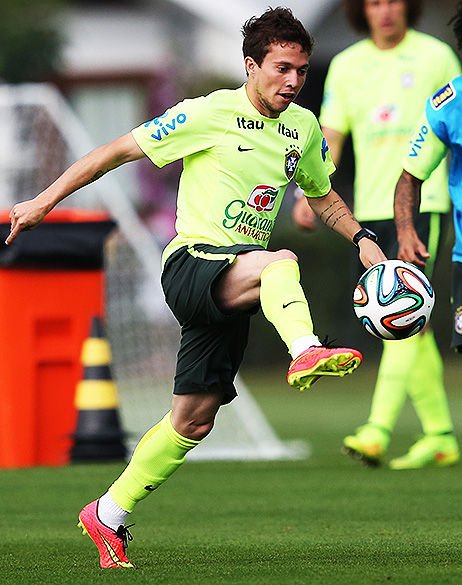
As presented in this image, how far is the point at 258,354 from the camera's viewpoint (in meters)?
19.0

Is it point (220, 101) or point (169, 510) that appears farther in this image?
point (169, 510)

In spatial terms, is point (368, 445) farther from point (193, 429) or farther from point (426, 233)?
point (193, 429)

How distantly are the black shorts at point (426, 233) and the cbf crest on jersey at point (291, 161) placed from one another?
2634mm

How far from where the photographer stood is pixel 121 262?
1202cm

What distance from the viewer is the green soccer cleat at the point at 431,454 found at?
306 inches

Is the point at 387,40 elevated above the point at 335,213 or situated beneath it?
elevated above

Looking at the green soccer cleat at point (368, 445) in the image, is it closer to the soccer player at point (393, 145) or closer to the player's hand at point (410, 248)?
the soccer player at point (393, 145)

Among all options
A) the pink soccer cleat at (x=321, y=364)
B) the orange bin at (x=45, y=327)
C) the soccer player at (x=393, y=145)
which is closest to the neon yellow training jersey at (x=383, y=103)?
the soccer player at (x=393, y=145)

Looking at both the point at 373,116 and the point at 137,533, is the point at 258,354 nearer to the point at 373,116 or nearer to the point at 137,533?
the point at 373,116

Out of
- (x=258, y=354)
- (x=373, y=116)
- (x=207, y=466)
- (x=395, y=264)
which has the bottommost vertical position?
(x=258, y=354)

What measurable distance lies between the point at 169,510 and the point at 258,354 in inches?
503

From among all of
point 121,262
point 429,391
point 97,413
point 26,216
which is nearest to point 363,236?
point 26,216

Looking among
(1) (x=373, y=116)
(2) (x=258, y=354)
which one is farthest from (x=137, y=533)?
(2) (x=258, y=354)

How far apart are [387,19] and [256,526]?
372cm
